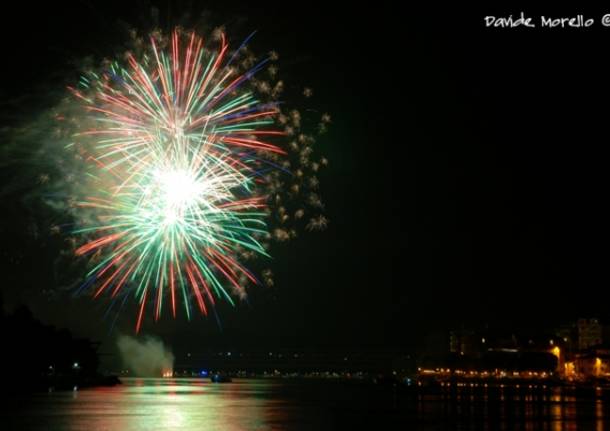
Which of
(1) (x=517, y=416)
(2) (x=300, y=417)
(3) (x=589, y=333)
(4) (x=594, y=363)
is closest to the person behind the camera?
(1) (x=517, y=416)

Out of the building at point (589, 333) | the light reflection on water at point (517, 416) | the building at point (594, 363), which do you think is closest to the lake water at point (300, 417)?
the light reflection on water at point (517, 416)

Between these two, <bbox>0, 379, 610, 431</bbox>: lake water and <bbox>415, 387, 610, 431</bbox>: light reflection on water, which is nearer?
<bbox>415, 387, 610, 431</bbox>: light reflection on water

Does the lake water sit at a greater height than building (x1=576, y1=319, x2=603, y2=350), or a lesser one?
lesser

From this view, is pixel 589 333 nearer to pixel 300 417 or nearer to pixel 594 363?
pixel 594 363

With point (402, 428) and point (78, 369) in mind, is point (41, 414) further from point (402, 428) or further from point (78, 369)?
point (78, 369)

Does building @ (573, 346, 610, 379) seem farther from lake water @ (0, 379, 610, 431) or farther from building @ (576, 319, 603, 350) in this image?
lake water @ (0, 379, 610, 431)

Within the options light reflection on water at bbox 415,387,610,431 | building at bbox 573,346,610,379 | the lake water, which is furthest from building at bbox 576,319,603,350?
the lake water

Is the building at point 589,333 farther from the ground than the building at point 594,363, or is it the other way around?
the building at point 589,333

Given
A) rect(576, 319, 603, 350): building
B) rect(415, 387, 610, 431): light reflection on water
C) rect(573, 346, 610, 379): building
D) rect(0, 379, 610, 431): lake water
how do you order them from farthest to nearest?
rect(576, 319, 603, 350): building → rect(573, 346, 610, 379): building → rect(0, 379, 610, 431): lake water → rect(415, 387, 610, 431): light reflection on water

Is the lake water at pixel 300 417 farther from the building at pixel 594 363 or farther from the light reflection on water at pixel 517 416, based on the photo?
the building at pixel 594 363

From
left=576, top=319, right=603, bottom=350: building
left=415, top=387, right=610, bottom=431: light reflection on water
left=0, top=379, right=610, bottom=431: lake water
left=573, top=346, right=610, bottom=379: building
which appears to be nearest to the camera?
left=415, top=387, right=610, bottom=431: light reflection on water

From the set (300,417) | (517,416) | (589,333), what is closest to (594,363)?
(589,333)

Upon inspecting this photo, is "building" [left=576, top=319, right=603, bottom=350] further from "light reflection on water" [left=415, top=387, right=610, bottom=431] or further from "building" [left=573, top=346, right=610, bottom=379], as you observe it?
"light reflection on water" [left=415, top=387, right=610, bottom=431]
